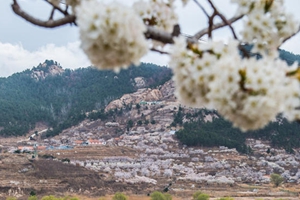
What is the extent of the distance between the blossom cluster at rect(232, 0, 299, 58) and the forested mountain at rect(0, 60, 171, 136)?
253 ft

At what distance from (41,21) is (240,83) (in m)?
0.95

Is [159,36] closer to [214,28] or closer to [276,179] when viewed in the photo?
[214,28]

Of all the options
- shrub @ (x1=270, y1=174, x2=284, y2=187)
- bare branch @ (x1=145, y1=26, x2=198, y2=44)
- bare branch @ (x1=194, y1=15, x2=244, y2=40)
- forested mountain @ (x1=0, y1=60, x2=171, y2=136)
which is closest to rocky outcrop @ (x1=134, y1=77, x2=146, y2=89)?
forested mountain @ (x1=0, y1=60, x2=171, y2=136)

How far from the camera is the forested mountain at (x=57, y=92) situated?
291 feet

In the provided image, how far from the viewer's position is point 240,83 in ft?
4.37

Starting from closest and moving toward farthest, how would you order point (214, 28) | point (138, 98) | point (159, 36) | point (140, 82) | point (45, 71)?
point (159, 36) → point (214, 28) → point (138, 98) → point (140, 82) → point (45, 71)

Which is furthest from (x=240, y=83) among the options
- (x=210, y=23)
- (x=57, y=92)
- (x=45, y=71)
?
(x=45, y=71)

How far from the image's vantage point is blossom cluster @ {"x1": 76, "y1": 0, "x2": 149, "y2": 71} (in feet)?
4.41

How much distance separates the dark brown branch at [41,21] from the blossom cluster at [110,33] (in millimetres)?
287

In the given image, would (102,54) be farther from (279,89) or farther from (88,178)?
(88,178)

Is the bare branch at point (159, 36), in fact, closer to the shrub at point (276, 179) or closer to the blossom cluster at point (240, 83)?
the blossom cluster at point (240, 83)

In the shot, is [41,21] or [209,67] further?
[41,21]

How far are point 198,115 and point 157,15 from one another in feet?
215

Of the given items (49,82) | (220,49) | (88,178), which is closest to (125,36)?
(220,49)
